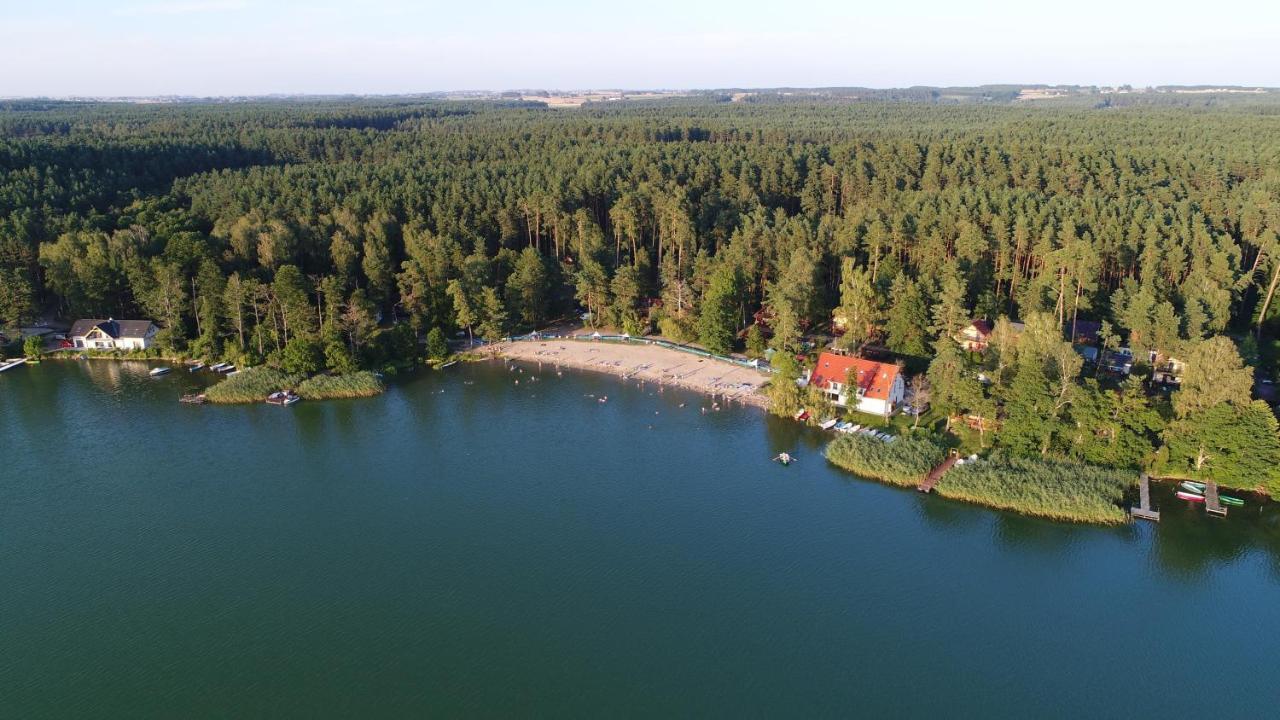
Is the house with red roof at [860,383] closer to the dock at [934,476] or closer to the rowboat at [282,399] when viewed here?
the dock at [934,476]

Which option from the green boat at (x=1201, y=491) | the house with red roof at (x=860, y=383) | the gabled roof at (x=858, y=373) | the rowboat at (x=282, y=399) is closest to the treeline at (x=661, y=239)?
the rowboat at (x=282, y=399)

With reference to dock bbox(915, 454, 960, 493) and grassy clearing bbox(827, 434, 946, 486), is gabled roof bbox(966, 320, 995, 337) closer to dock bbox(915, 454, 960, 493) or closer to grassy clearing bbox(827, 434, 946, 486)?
grassy clearing bbox(827, 434, 946, 486)

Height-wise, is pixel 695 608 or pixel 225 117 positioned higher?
pixel 225 117

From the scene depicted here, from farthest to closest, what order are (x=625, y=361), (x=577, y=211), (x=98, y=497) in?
(x=577, y=211), (x=625, y=361), (x=98, y=497)

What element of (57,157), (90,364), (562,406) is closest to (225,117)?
(57,157)

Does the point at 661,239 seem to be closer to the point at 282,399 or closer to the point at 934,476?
the point at 282,399

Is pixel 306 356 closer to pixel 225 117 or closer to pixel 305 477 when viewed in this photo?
pixel 305 477
